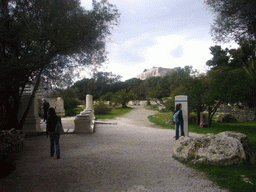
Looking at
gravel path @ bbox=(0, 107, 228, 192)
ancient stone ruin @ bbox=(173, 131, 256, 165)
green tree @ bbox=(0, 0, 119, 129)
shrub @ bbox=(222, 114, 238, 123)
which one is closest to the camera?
gravel path @ bbox=(0, 107, 228, 192)

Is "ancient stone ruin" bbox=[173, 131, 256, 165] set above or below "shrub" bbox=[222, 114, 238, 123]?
above

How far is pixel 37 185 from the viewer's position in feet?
13.0

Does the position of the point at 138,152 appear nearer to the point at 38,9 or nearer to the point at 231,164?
the point at 231,164

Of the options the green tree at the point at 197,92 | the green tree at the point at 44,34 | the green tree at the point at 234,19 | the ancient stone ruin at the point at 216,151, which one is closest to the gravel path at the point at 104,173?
the ancient stone ruin at the point at 216,151

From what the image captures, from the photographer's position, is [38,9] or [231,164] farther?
[38,9]

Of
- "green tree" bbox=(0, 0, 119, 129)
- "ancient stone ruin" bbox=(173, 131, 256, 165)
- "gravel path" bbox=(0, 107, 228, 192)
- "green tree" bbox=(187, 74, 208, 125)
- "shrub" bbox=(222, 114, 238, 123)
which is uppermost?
"green tree" bbox=(0, 0, 119, 129)

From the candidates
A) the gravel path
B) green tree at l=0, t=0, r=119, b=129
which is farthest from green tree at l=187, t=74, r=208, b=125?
green tree at l=0, t=0, r=119, b=129

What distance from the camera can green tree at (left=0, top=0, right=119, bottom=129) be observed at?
604cm

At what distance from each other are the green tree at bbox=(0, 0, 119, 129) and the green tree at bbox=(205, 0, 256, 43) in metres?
4.20

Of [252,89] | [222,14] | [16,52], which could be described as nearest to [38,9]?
[16,52]

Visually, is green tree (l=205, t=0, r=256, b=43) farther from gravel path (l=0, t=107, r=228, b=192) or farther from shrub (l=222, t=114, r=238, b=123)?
shrub (l=222, t=114, r=238, b=123)

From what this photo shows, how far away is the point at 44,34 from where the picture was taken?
650 cm

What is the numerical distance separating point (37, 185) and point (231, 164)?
4415 mm

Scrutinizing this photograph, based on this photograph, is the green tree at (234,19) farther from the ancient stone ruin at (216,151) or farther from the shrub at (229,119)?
the shrub at (229,119)
